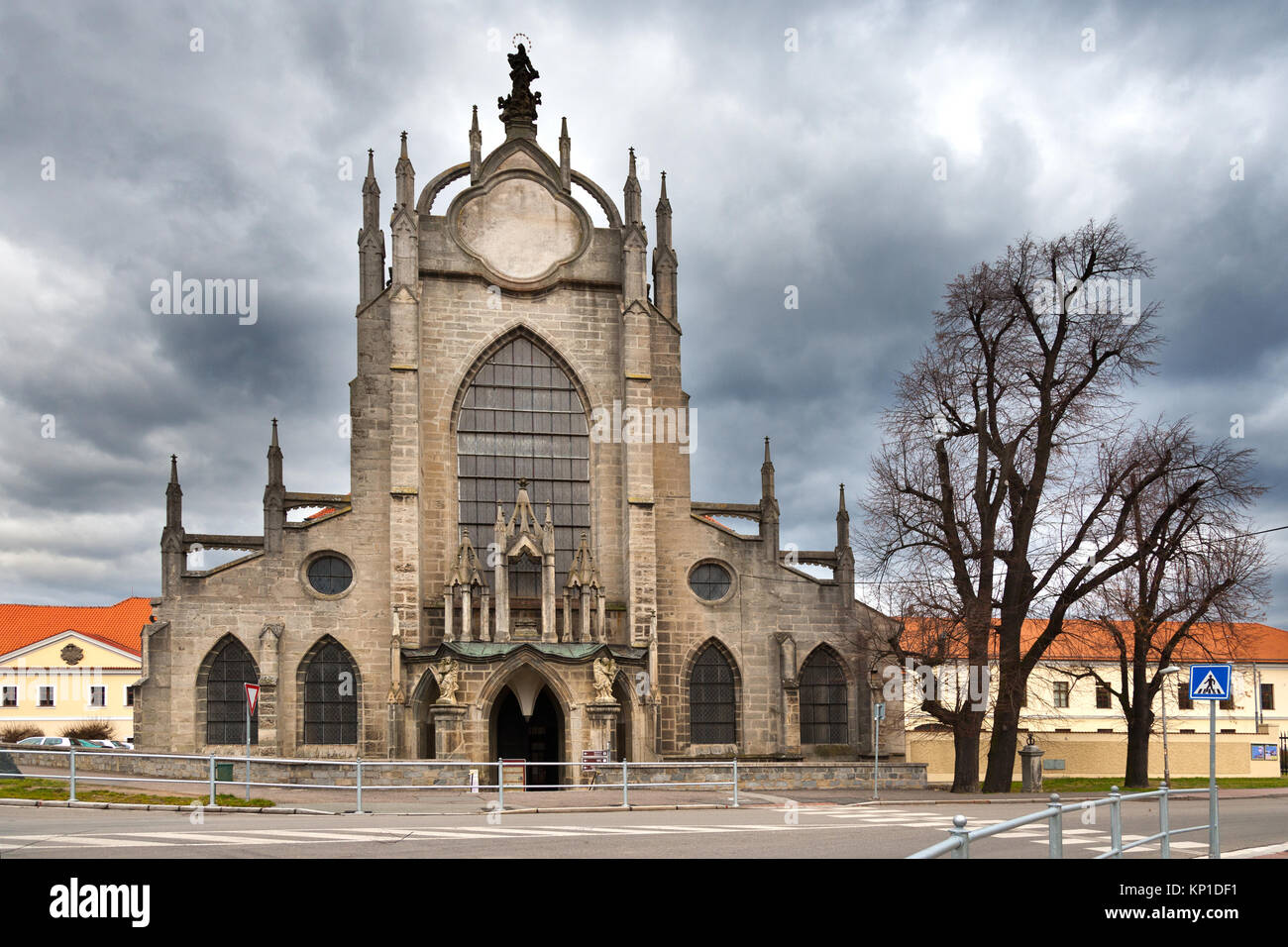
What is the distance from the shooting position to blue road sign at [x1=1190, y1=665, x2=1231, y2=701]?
47.9 ft

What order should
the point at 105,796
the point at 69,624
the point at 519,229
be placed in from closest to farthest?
the point at 105,796, the point at 519,229, the point at 69,624

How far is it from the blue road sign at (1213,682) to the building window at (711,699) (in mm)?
21669

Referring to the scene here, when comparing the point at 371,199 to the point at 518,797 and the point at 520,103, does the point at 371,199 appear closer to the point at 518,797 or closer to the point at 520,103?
the point at 520,103

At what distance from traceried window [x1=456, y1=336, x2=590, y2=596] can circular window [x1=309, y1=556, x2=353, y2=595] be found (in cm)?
342

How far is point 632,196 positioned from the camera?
37969 millimetres

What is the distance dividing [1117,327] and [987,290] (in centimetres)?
308

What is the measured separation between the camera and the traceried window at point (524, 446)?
3603 centimetres

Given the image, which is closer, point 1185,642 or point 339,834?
point 339,834

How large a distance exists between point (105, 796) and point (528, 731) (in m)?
15.2

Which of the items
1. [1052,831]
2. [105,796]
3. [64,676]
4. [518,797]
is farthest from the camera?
[64,676]

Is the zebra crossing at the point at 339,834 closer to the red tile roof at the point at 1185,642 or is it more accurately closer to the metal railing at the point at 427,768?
the metal railing at the point at 427,768

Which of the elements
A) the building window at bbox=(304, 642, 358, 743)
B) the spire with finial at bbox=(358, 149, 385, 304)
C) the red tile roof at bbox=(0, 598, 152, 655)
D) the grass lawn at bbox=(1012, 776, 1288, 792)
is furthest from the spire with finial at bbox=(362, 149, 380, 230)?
the red tile roof at bbox=(0, 598, 152, 655)

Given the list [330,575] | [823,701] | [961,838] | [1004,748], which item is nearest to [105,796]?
[330,575]
